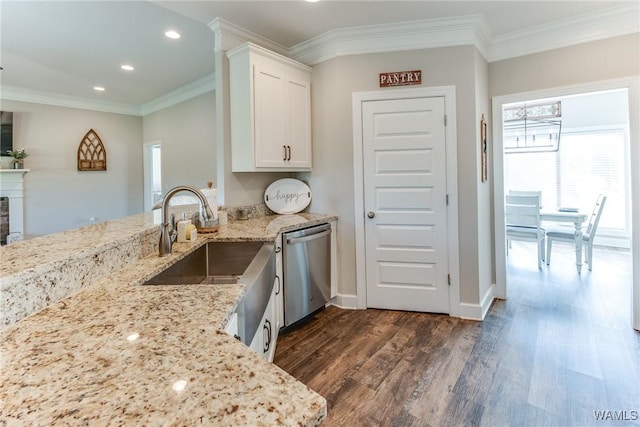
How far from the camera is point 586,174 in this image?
18.5 ft

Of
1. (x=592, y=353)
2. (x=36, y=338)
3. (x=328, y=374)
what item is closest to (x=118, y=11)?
(x=36, y=338)

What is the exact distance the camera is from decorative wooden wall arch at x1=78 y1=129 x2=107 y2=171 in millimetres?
5500

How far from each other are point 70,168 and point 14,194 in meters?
0.85

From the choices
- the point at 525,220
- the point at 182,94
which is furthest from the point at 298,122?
the point at 525,220

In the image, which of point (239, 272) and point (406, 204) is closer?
point (239, 272)

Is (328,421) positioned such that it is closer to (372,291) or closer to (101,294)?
(101,294)

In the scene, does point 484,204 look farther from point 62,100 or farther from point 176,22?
point 62,100

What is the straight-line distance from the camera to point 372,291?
2.96 m

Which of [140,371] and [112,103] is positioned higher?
[112,103]

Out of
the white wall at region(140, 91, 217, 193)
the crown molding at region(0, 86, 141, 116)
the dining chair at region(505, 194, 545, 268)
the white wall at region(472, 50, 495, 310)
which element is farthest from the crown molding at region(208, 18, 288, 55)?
the crown molding at region(0, 86, 141, 116)

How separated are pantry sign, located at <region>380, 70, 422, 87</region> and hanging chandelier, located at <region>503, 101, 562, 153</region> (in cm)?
343

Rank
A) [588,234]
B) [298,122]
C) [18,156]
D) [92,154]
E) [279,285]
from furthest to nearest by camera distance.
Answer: [92,154], [18,156], [588,234], [298,122], [279,285]

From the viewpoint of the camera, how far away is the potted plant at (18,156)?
4816 millimetres

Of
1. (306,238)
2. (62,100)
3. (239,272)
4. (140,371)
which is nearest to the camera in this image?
(140,371)
